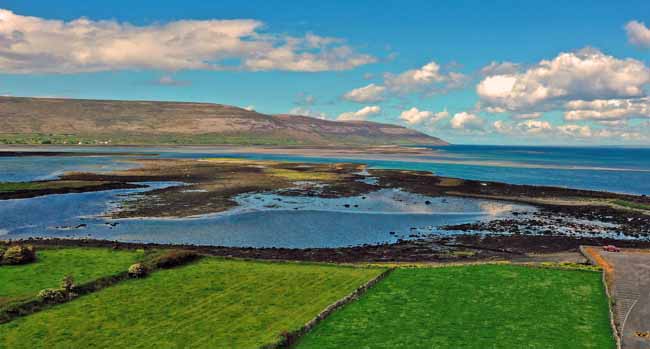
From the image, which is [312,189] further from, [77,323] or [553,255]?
[77,323]

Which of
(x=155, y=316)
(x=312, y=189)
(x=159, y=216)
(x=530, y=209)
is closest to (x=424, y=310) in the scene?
(x=155, y=316)

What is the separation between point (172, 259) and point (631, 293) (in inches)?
1421

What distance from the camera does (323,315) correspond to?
30266 mm

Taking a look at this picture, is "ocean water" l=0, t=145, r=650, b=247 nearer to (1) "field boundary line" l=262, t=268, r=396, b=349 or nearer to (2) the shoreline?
(2) the shoreline

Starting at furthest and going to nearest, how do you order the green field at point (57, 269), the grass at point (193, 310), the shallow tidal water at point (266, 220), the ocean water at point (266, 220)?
the ocean water at point (266, 220) < the shallow tidal water at point (266, 220) < the green field at point (57, 269) < the grass at point (193, 310)

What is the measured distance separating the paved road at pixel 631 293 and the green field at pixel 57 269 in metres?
36.0

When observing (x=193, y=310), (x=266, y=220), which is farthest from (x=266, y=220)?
(x=193, y=310)

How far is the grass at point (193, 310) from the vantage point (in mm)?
25656

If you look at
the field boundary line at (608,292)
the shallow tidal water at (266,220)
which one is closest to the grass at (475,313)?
the field boundary line at (608,292)

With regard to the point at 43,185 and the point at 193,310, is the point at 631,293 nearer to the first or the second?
the point at 193,310

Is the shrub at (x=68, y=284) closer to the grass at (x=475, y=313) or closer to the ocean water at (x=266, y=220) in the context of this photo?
the grass at (x=475, y=313)

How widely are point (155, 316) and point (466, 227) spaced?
1994 inches

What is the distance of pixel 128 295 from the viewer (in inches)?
1286

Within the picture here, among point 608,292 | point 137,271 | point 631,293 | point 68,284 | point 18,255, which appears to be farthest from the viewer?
point 18,255
